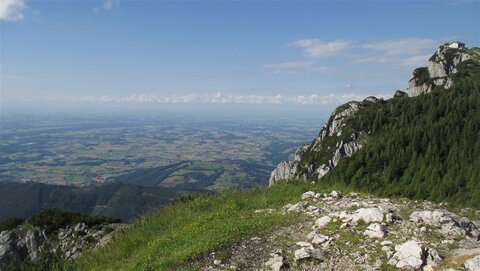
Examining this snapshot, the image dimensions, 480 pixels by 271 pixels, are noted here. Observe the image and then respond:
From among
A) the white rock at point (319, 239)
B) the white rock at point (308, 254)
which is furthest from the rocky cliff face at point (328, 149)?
the white rock at point (308, 254)

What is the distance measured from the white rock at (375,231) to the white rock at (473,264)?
2.33 metres

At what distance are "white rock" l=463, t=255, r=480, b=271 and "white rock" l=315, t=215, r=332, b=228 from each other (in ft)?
13.6

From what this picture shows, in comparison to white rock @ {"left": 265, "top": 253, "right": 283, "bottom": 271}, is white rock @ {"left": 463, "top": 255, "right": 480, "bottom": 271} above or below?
above

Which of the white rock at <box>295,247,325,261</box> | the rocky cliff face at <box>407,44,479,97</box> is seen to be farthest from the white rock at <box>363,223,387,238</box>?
the rocky cliff face at <box>407,44,479,97</box>

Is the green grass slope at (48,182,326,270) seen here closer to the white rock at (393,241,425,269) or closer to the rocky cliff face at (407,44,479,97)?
the white rock at (393,241,425,269)

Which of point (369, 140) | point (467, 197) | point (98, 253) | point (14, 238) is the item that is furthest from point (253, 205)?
point (369, 140)

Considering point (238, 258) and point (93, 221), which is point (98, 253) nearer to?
→ point (238, 258)

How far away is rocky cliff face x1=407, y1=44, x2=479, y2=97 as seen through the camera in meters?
174

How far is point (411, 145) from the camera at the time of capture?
130500 millimetres

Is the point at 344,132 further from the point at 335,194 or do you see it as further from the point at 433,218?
the point at 433,218

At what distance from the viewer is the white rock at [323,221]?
11953 mm

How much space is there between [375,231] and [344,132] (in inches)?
5690

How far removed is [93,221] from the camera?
2631 centimetres

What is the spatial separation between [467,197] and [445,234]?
104 metres
